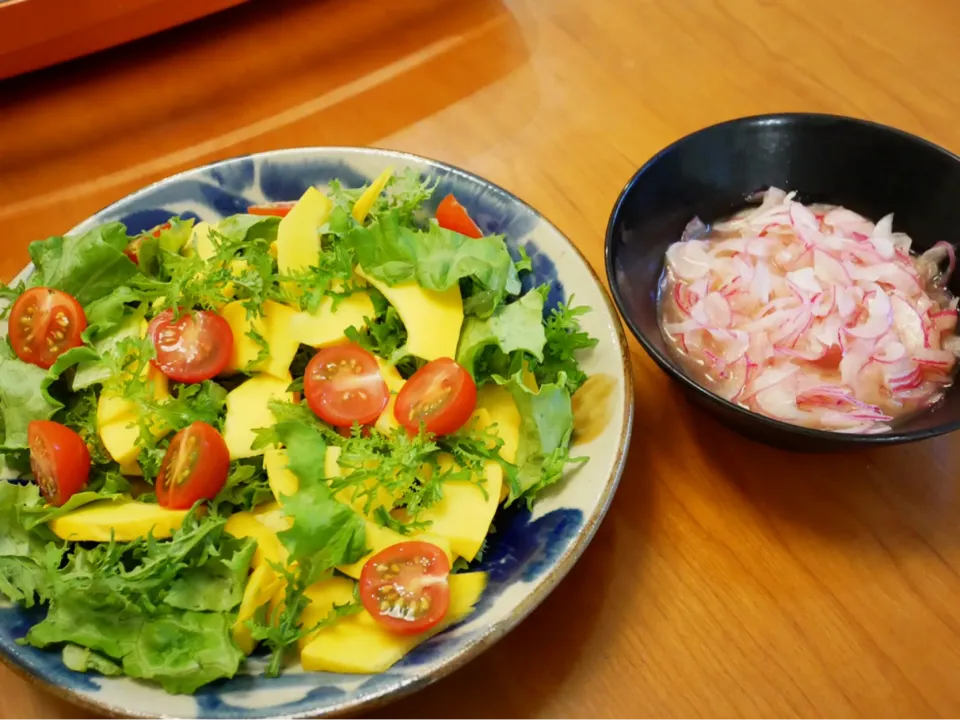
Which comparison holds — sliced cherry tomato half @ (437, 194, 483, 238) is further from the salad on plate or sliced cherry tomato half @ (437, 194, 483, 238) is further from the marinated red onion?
the marinated red onion

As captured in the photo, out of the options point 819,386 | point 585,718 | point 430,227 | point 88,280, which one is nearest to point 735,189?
point 819,386

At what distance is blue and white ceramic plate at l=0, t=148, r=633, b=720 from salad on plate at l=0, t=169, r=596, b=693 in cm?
2

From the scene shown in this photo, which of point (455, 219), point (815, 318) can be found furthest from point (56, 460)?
point (815, 318)

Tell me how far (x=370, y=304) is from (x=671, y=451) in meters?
0.54

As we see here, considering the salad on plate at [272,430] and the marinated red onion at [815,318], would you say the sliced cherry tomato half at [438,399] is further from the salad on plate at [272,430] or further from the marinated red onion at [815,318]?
the marinated red onion at [815,318]

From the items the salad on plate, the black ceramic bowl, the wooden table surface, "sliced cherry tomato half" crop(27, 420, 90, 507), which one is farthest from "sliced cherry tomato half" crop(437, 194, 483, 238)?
"sliced cherry tomato half" crop(27, 420, 90, 507)

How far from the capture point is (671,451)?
1228 mm

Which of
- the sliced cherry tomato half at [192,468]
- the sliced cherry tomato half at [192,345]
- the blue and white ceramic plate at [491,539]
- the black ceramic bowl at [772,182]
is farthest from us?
the black ceramic bowl at [772,182]

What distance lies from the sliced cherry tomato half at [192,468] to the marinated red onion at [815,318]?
0.71m

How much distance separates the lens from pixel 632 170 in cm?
162

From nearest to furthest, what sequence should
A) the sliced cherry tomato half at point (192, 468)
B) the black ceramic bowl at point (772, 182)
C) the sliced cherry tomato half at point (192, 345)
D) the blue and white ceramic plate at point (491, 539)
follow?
1. the blue and white ceramic plate at point (491, 539)
2. the sliced cherry tomato half at point (192, 468)
3. the sliced cherry tomato half at point (192, 345)
4. the black ceramic bowl at point (772, 182)

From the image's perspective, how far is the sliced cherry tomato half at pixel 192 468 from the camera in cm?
96

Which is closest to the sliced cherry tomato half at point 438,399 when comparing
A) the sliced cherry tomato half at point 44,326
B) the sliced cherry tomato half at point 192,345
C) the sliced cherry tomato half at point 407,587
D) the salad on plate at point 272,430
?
the salad on plate at point 272,430

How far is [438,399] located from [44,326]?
2.00 feet
